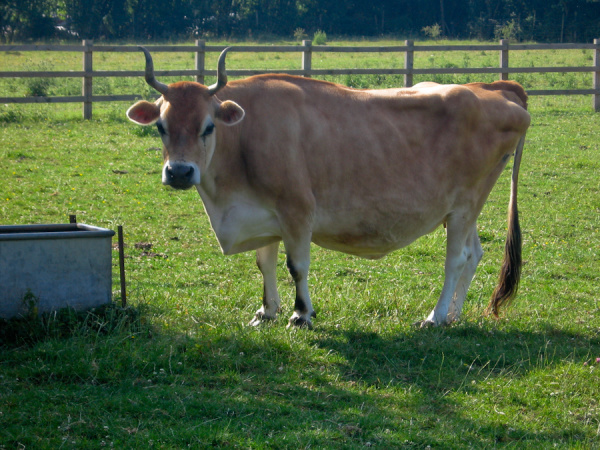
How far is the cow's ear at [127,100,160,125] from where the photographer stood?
227 inches

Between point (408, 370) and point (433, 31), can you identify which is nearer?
point (408, 370)

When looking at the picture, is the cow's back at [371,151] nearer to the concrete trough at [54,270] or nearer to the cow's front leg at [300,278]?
the cow's front leg at [300,278]

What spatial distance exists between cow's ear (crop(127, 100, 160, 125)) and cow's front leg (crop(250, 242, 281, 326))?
147 centimetres

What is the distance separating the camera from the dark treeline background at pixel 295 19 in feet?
163

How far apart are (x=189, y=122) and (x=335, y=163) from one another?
131 cm

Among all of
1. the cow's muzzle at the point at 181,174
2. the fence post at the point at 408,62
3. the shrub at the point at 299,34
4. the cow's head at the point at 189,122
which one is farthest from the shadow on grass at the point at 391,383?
the shrub at the point at 299,34

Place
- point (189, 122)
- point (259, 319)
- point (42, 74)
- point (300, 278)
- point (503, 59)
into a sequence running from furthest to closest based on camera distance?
point (503, 59)
point (42, 74)
point (259, 319)
point (300, 278)
point (189, 122)

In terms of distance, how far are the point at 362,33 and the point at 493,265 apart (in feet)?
179

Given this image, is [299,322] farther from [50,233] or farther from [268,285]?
[50,233]

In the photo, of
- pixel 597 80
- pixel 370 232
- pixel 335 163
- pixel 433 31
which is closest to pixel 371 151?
pixel 335 163

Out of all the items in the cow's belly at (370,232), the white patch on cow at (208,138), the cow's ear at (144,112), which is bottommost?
the cow's belly at (370,232)

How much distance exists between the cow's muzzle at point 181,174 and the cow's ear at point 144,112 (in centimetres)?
64

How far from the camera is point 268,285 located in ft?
20.7

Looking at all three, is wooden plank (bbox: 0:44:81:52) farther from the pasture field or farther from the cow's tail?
the cow's tail
